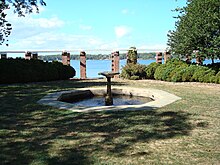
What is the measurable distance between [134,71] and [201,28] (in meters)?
4.53

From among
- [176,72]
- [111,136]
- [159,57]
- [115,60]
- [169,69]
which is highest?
[159,57]

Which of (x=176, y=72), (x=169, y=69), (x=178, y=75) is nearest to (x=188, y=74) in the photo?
(x=178, y=75)

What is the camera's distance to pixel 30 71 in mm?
13617

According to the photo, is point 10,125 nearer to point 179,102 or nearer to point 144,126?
point 144,126

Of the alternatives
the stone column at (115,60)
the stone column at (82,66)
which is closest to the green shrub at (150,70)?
the stone column at (115,60)

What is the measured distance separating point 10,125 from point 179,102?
14.0ft

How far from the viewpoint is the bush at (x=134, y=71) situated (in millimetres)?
15573

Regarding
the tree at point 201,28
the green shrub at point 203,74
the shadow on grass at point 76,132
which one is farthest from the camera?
the green shrub at point 203,74

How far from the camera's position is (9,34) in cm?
1424

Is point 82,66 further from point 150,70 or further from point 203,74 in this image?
point 203,74

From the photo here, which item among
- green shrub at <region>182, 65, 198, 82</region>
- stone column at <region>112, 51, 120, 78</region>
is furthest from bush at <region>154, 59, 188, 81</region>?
stone column at <region>112, 51, 120, 78</region>

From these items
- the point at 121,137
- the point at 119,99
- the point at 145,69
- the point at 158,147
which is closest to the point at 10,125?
the point at 121,137

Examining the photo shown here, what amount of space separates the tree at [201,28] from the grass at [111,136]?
608 centimetres

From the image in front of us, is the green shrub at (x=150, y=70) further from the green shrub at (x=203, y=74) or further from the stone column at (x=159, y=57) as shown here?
the green shrub at (x=203, y=74)
